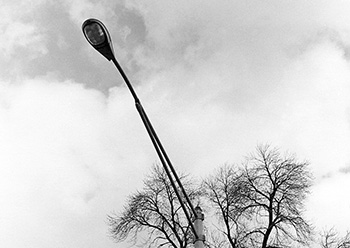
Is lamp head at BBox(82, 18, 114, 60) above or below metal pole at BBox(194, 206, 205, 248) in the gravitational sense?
above

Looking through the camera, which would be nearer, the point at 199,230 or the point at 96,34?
the point at 96,34

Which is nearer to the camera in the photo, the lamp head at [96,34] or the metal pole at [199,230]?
the lamp head at [96,34]

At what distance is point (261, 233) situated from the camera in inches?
888

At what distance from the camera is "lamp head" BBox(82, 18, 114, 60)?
4537mm

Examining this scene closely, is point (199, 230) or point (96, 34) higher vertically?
point (96, 34)

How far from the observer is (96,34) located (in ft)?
15.0

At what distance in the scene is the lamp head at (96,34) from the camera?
4.54 m

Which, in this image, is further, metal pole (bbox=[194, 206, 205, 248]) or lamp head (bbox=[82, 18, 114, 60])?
metal pole (bbox=[194, 206, 205, 248])

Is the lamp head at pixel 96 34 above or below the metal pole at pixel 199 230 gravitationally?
above

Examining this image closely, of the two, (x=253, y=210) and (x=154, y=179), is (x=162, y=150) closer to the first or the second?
(x=253, y=210)

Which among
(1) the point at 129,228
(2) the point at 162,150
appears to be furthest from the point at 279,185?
(2) the point at 162,150

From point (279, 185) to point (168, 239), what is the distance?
7032mm

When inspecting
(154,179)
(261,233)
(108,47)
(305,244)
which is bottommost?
(108,47)

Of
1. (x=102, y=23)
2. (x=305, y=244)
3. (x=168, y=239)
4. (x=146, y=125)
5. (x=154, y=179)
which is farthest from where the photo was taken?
(x=154, y=179)
